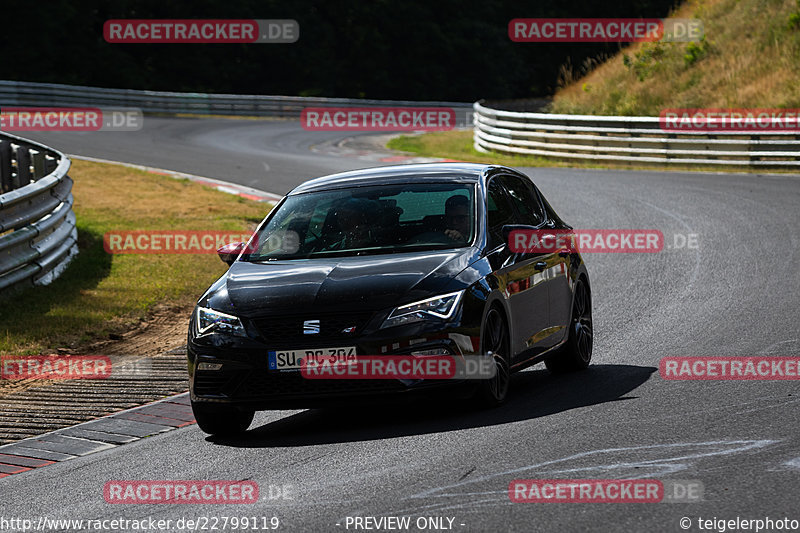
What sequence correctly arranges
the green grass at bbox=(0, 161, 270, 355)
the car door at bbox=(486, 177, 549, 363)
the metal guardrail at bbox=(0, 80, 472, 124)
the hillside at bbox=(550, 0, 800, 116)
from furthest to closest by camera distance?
the metal guardrail at bbox=(0, 80, 472, 124) < the hillside at bbox=(550, 0, 800, 116) < the green grass at bbox=(0, 161, 270, 355) < the car door at bbox=(486, 177, 549, 363)

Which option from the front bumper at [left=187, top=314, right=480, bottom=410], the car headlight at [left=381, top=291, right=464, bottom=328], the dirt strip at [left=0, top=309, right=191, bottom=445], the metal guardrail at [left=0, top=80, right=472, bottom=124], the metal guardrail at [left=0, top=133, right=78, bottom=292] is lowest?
the metal guardrail at [left=0, top=80, right=472, bottom=124]

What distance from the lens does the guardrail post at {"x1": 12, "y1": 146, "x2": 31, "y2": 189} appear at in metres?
18.0

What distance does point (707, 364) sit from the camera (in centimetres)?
953

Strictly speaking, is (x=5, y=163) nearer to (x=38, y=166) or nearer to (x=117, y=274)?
(x=38, y=166)

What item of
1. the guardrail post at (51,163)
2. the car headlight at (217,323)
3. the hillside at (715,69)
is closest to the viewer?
the car headlight at (217,323)

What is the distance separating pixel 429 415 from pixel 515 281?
1133 mm

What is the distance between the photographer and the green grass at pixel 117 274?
11.9 meters

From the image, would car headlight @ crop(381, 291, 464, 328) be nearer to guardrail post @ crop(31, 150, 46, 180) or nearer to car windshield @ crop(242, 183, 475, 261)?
car windshield @ crop(242, 183, 475, 261)

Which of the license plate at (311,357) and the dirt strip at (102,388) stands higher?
the license plate at (311,357)

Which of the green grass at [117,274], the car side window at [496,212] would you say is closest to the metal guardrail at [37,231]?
the green grass at [117,274]

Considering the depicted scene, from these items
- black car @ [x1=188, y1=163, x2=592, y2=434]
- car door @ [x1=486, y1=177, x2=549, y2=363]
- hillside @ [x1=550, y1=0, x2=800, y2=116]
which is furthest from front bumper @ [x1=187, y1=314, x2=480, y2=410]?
hillside @ [x1=550, y1=0, x2=800, y2=116]

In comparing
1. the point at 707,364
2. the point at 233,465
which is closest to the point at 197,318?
the point at 233,465

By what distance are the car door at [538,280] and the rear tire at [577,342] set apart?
192 millimetres

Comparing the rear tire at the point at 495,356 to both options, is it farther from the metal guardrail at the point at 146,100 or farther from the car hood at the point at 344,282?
the metal guardrail at the point at 146,100
